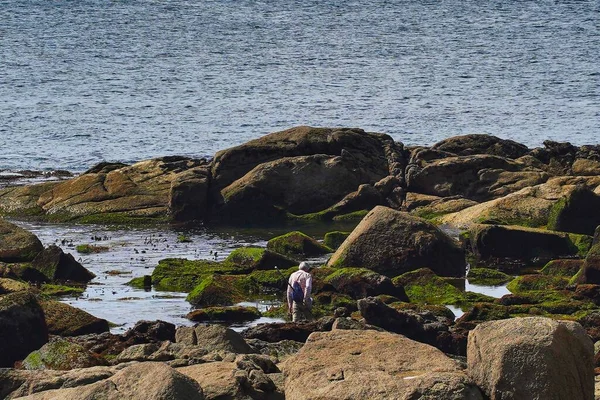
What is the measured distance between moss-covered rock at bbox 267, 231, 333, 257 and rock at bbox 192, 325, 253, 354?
18.0 metres

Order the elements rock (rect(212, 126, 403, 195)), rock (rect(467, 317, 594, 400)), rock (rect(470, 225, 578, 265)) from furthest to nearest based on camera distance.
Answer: rock (rect(212, 126, 403, 195)), rock (rect(470, 225, 578, 265)), rock (rect(467, 317, 594, 400))

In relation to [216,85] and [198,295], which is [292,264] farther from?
[216,85]

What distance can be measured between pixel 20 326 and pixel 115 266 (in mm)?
14462

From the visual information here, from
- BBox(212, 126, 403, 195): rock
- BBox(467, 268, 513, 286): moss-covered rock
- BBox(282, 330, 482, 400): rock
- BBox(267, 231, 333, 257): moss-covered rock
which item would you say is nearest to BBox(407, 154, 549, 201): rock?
BBox(212, 126, 403, 195): rock

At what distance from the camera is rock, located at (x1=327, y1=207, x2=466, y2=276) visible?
3831cm

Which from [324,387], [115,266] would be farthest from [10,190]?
[324,387]

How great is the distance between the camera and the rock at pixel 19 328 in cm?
2635

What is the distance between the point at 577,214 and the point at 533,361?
27.3m

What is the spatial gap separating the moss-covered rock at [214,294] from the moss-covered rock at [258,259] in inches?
79.7

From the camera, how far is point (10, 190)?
55625 millimetres

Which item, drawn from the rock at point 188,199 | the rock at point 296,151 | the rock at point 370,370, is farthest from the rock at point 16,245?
the rock at point 370,370

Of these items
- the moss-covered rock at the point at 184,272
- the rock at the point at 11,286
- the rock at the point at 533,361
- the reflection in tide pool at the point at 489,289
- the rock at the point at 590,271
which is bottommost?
the moss-covered rock at the point at 184,272

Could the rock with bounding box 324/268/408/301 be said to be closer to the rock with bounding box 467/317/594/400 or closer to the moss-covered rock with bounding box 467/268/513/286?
the moss-covered rock with bounding box 467/268/513/286

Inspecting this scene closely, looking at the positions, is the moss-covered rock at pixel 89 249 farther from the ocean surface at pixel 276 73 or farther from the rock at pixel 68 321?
the ocean surface at pixel 276 73
